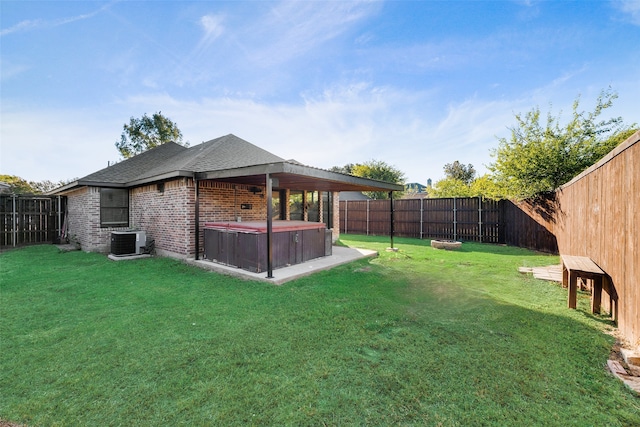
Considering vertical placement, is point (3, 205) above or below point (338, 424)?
above

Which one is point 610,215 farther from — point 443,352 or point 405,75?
point 405,75

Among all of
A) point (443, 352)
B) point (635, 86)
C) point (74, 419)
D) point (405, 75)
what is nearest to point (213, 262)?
point (74, 419)

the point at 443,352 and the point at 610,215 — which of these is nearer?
the point at 443,352

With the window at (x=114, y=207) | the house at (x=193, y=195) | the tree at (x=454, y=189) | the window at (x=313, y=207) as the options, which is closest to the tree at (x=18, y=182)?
the house at (x=193, y=195)

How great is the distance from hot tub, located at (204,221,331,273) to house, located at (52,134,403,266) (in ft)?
2.22

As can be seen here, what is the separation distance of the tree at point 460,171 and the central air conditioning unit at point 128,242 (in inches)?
1565

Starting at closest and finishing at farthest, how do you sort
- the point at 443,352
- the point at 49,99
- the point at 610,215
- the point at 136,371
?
the point at 136,371, the point at 443,352, the point at 610,215, the point at 49,99

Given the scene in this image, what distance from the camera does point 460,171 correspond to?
131 ft

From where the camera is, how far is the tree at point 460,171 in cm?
3944

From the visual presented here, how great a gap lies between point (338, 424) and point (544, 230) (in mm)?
10262

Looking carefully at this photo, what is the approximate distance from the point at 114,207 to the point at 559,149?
54.4 feet

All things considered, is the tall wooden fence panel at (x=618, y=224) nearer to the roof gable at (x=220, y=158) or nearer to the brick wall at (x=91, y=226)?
the roof gable at (x=220, y=158)

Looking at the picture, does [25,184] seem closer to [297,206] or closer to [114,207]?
[114,207]

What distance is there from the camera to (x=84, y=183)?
8.63m
